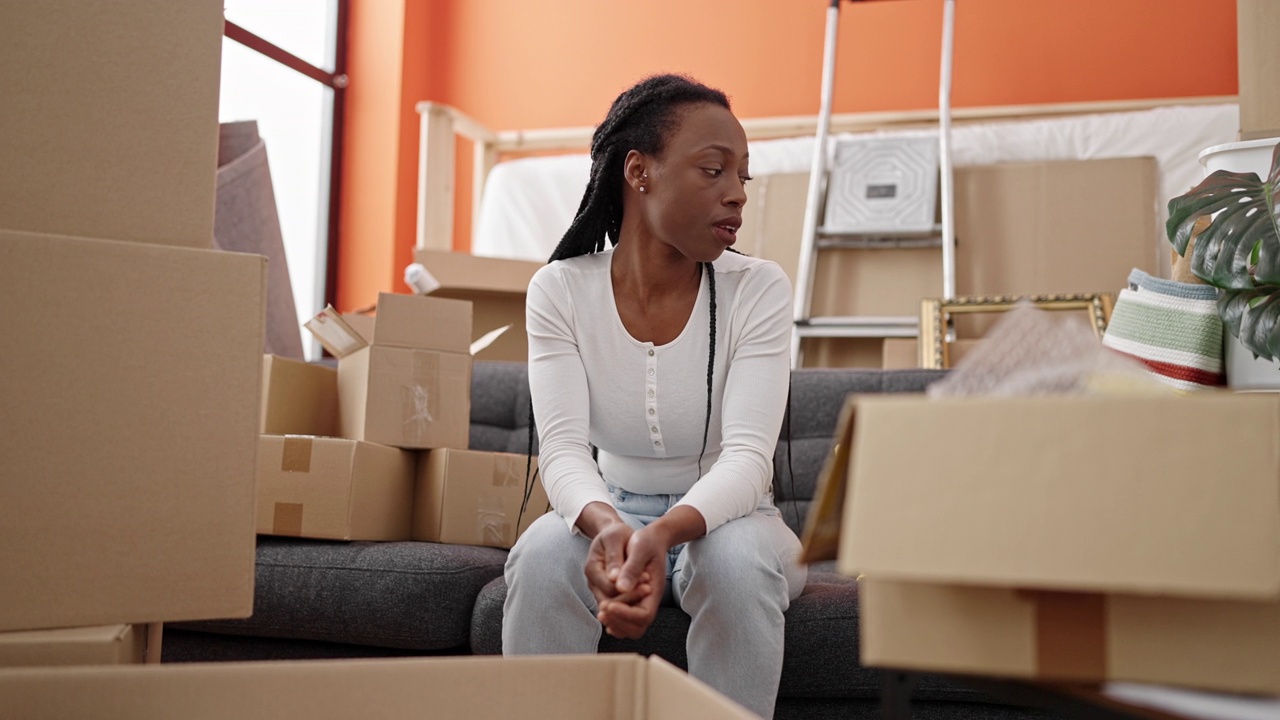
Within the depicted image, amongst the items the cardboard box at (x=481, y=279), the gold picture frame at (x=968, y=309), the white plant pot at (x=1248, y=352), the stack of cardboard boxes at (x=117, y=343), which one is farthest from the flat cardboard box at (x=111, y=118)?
the gold picture frame at (x=968, y=309)

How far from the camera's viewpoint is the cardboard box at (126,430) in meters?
0.94

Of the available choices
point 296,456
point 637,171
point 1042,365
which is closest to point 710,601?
point 637,171

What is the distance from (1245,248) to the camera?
143 centimetres

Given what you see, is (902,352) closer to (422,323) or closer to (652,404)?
(422,323)

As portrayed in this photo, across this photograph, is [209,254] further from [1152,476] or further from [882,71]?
[882,71]

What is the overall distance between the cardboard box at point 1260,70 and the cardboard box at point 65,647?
168 centimetres

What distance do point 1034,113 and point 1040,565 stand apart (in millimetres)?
3366

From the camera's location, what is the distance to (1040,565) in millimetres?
500

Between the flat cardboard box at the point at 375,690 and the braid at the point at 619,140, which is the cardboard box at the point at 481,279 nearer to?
the braid at the point at 619,140

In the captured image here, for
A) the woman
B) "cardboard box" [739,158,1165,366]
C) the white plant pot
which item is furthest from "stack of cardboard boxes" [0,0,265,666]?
"cardboard box" [739,158,1165,366]

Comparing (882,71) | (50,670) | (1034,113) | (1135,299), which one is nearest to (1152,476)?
(50,670)

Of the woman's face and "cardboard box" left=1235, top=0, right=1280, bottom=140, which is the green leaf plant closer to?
"cardboard box" left=1235, top=0, right=1280, bottom=140

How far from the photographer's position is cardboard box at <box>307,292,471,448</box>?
183 centimetres

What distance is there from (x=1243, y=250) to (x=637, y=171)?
31.8 inches
